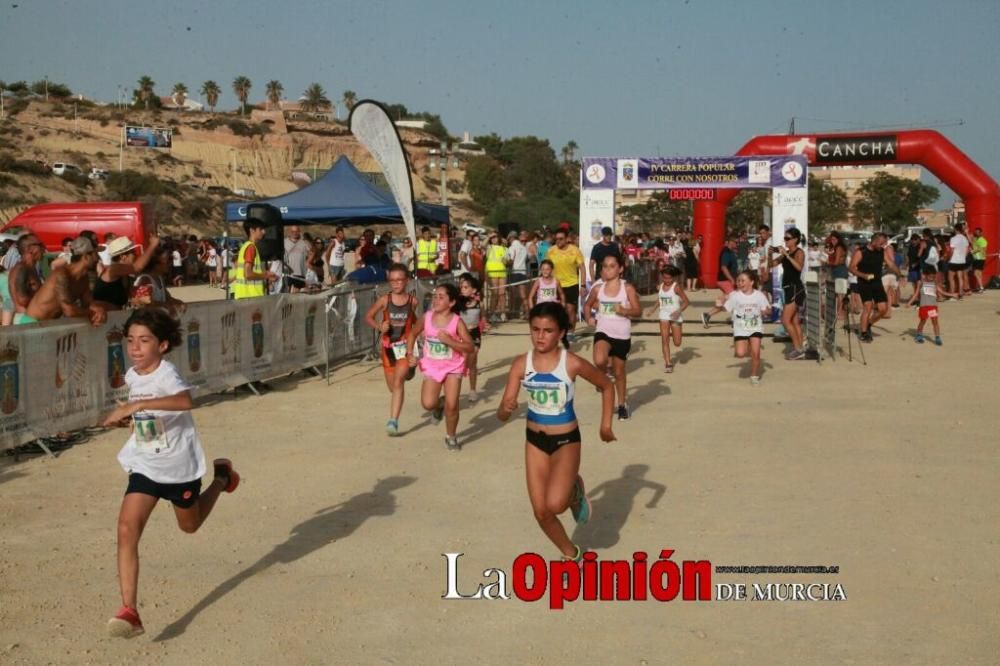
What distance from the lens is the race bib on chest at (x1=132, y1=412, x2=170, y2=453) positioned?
5.18 m

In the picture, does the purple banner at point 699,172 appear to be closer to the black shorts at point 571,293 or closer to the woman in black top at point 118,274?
the black shorts at point 571,293

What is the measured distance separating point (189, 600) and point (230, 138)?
329 ft

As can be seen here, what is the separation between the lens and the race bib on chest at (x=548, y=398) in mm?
5844

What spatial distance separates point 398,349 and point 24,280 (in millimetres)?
3632

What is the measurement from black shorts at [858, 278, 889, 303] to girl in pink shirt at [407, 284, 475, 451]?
9.74 metres

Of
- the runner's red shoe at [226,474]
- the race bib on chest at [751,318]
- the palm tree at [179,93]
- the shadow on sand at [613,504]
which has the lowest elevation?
the shadow on sand at [613,504]

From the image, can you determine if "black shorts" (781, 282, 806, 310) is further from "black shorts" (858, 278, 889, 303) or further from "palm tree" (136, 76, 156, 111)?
"palm tree" (136, 76, 156, 111)

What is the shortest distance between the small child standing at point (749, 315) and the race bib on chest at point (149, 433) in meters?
9.00

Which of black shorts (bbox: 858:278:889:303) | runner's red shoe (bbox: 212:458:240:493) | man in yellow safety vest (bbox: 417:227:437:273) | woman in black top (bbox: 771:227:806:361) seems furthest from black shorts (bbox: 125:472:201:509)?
man in yellow safety vest (bbox: 417:227:437:273)

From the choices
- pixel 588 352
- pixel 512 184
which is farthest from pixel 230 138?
pixel 588 352

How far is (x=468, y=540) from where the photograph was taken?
21.9 ft

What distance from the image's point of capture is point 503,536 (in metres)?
6.74

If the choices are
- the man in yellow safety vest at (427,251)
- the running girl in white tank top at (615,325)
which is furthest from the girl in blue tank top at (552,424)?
the man in yellow safety vest at (427,251)

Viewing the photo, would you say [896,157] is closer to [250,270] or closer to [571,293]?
[571,293]
